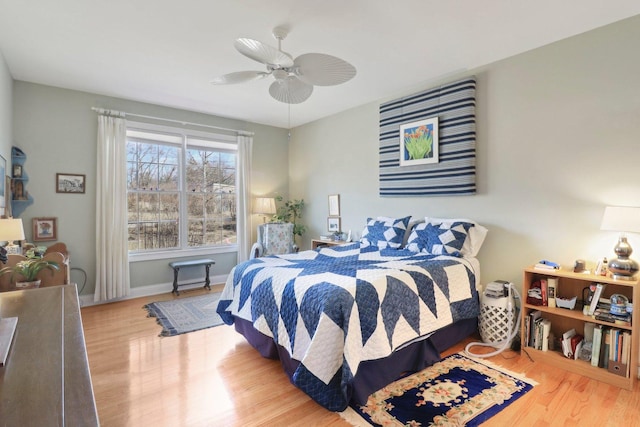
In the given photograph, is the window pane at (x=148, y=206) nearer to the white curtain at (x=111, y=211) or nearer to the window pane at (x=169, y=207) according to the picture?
the window pane at (x=169, y=207)

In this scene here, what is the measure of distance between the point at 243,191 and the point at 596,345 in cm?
445

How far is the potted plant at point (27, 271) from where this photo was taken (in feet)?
7.59

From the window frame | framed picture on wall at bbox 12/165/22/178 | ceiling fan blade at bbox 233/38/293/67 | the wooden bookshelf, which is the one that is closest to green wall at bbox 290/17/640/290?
the wooden bookshelf

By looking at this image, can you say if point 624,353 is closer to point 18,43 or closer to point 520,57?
point 520,57

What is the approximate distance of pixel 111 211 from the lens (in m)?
3.99

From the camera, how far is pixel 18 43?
2719 millimetres

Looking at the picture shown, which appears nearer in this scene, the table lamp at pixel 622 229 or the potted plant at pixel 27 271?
the table lamp at pixel 622 229

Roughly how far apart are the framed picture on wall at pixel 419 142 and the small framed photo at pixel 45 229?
4.15m

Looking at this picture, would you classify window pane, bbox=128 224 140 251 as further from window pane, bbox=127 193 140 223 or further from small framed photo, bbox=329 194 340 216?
small framed photo, bbox=329 194 340 216

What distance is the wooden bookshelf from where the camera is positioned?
2.12 metres

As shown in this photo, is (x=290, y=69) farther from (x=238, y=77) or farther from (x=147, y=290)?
(x=147, y=290)

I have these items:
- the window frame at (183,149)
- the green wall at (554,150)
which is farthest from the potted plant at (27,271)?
the green wall at (554,150)

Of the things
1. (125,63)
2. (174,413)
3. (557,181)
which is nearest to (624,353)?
(557,181)

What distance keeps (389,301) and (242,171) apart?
364 cm
